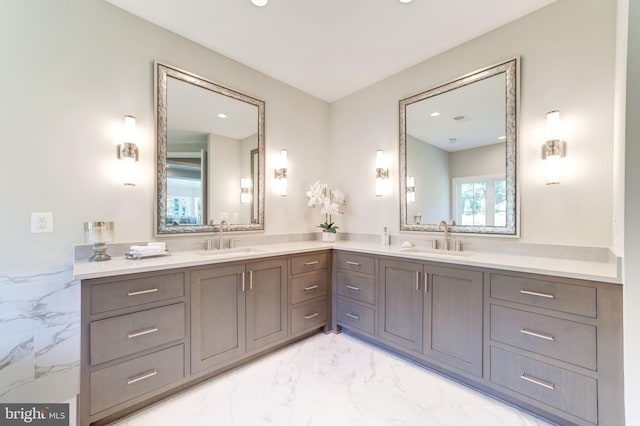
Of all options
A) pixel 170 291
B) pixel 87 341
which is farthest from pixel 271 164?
pixel 87 341

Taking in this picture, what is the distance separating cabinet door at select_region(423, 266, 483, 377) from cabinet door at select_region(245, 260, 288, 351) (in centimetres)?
119

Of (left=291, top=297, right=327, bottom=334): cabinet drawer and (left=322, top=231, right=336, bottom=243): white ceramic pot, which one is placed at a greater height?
(left=322, top=231, right=336, bottom=243): white ceramic pot

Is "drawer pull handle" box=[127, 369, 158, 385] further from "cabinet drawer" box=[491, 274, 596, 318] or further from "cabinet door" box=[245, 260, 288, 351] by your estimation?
"cabinet drawer" box=[491, 274, 596, 318]

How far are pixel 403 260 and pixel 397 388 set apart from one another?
3.01 feet

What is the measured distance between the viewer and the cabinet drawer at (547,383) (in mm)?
1401

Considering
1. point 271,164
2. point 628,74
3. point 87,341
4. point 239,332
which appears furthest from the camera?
point 271,164

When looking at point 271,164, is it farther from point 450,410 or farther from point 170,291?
point 450,410

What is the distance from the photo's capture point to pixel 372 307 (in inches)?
95.7

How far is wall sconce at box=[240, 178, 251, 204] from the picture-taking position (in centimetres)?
267

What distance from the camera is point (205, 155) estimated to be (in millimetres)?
2416

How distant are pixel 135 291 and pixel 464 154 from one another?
2694 mm

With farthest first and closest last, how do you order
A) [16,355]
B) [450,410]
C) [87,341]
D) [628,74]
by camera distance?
1. [450,410]
2. [16,355]
3. [87,341]
4. [628,74]

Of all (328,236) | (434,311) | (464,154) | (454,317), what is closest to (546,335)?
(454,317)

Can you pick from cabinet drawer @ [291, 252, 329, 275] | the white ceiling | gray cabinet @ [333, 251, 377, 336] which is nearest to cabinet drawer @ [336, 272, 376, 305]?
gray cabinet @ [333, 251, 377, 336]
